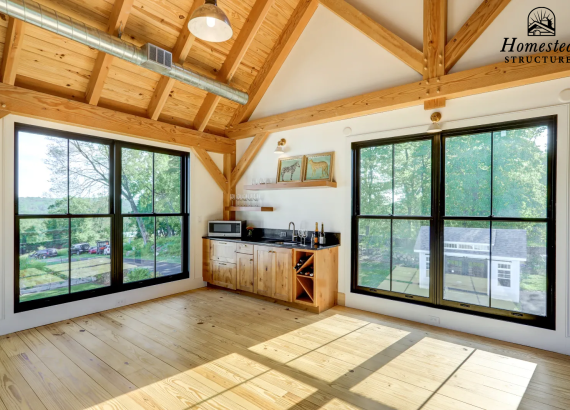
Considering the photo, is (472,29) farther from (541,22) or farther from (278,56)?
(278,56)

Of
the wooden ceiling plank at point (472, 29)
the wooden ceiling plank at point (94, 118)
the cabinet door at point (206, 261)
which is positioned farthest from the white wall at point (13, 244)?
the wooden ceiling plank at point (472, 29)

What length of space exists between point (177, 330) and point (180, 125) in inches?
142

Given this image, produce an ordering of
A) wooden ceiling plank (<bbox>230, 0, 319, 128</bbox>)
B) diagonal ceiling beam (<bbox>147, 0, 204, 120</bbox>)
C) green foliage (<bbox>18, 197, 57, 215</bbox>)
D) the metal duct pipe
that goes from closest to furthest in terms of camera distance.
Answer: the metal duct pipe, green foliage (<bbox>18, 197, 57, 215</bbox>), diagonal ceiling beam (<bbox>147, 0, 204, 120</bbox>), wooden ceiling plank (<bbox>230, 0, 319, 128</bbox>)

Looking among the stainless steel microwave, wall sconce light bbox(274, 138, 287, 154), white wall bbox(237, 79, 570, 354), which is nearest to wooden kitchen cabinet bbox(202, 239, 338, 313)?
the stainless steel microwave

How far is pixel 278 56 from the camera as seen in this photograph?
5.18 metres

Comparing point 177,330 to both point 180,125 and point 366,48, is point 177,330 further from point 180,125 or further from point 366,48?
point 366,48

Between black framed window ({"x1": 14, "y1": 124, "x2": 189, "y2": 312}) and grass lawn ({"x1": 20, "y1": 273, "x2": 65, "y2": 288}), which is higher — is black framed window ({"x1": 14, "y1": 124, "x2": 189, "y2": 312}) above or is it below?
above

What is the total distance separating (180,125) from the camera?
219 inches

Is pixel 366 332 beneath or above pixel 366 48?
beneath

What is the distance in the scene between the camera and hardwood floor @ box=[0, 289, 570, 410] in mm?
2391

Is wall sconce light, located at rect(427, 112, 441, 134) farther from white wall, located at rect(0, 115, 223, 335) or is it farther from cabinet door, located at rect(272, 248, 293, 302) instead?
white wall, located at rect(0, 115, 223, 335)

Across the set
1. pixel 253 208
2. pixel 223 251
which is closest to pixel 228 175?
pixel 253 208

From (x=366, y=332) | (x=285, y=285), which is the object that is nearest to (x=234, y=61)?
(x=285, y=285)

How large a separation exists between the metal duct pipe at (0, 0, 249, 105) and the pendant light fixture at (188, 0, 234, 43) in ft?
3.99
